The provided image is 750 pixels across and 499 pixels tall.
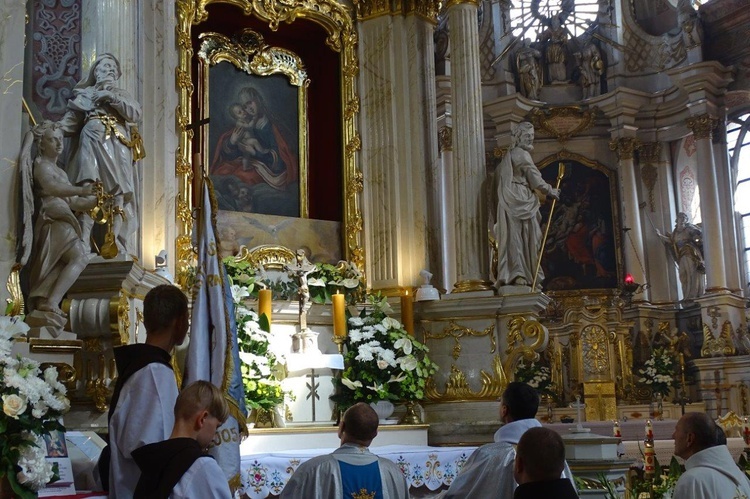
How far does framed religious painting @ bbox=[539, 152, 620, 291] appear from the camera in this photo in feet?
74.7

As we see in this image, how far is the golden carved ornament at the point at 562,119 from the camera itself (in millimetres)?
22984

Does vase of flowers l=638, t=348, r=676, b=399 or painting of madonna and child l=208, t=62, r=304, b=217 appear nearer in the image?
painting of madonna and child l=208, t=62, r=304, b=217

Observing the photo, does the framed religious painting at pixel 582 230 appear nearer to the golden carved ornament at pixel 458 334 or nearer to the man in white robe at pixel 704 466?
the golden carved ornament at pixel 458 334

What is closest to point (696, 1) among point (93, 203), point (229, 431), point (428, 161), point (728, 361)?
point (728, 361)

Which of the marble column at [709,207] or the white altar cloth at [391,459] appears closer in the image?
the white altar cloth at [391,459]

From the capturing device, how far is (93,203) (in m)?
7.00

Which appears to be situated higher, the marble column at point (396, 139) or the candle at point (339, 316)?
the marble column at point (396, 139)

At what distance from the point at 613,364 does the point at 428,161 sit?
10.5m

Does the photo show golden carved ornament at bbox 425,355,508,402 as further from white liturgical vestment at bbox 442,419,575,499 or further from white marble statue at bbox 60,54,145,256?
white liturgical vestment at bbox 442,419,575,499

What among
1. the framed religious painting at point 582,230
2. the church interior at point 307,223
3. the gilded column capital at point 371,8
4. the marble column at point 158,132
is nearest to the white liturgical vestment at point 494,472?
the church interior at point 307,223

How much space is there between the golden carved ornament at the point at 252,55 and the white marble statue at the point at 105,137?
3.33 m

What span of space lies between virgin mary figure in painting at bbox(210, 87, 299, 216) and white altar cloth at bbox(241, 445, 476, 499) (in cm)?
391

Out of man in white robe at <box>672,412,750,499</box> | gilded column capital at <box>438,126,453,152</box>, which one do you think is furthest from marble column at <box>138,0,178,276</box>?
gilded column capital at <box>438,126,453,152</box>

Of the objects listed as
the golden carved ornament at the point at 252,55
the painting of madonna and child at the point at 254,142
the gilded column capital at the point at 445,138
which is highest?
the gilded column capital at the point at 445,138
